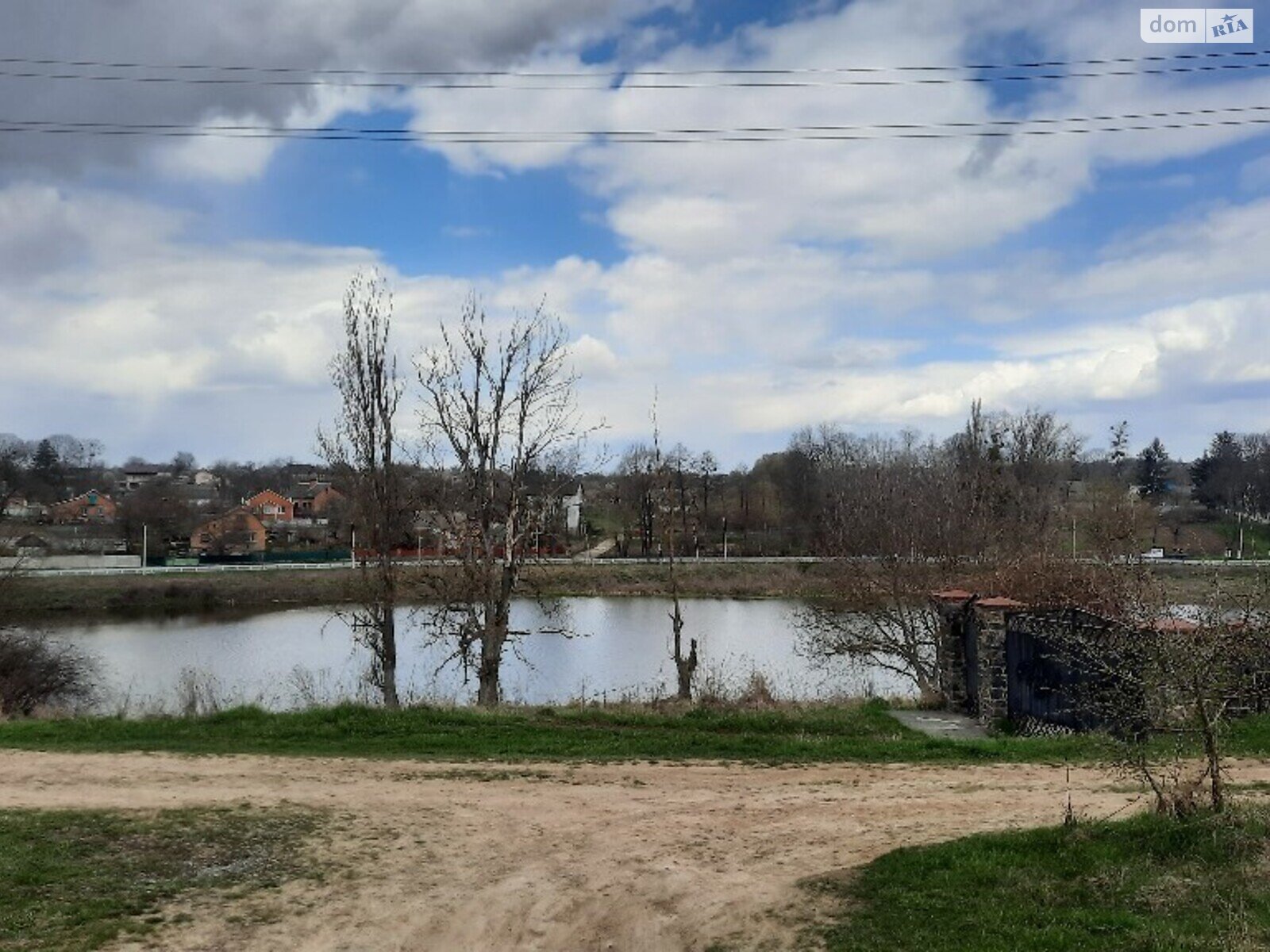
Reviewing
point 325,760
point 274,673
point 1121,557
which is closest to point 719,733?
point 325,760

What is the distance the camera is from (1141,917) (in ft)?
18.0

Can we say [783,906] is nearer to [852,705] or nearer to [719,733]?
[719,733]

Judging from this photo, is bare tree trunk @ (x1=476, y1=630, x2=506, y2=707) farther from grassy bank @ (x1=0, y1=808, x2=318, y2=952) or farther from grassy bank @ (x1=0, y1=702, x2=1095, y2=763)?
grassy bank @ (x1=0, y1=808, x2=318, y2=952)

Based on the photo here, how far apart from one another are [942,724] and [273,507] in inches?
3053

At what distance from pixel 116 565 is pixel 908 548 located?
45.8 m

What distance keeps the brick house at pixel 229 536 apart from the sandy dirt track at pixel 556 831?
2083 inches

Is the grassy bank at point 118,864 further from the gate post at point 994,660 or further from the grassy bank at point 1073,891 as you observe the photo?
the gate post at point 994,660

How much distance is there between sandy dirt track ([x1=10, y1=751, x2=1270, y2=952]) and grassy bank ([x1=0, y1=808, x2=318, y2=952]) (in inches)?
12.6

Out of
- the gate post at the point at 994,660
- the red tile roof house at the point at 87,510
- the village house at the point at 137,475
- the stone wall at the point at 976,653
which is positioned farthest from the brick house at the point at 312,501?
the gate post at the point at 994,660

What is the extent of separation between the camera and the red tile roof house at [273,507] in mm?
81387

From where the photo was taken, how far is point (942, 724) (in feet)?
44.6

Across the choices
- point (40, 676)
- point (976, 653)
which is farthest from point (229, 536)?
point (976, 653)

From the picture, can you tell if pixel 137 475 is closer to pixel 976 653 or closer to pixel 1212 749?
pixel 976 653

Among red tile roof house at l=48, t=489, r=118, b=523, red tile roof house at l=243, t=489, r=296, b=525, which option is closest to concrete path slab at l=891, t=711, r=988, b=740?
red tile roof house at l=48, t=489, r=118, b=523
